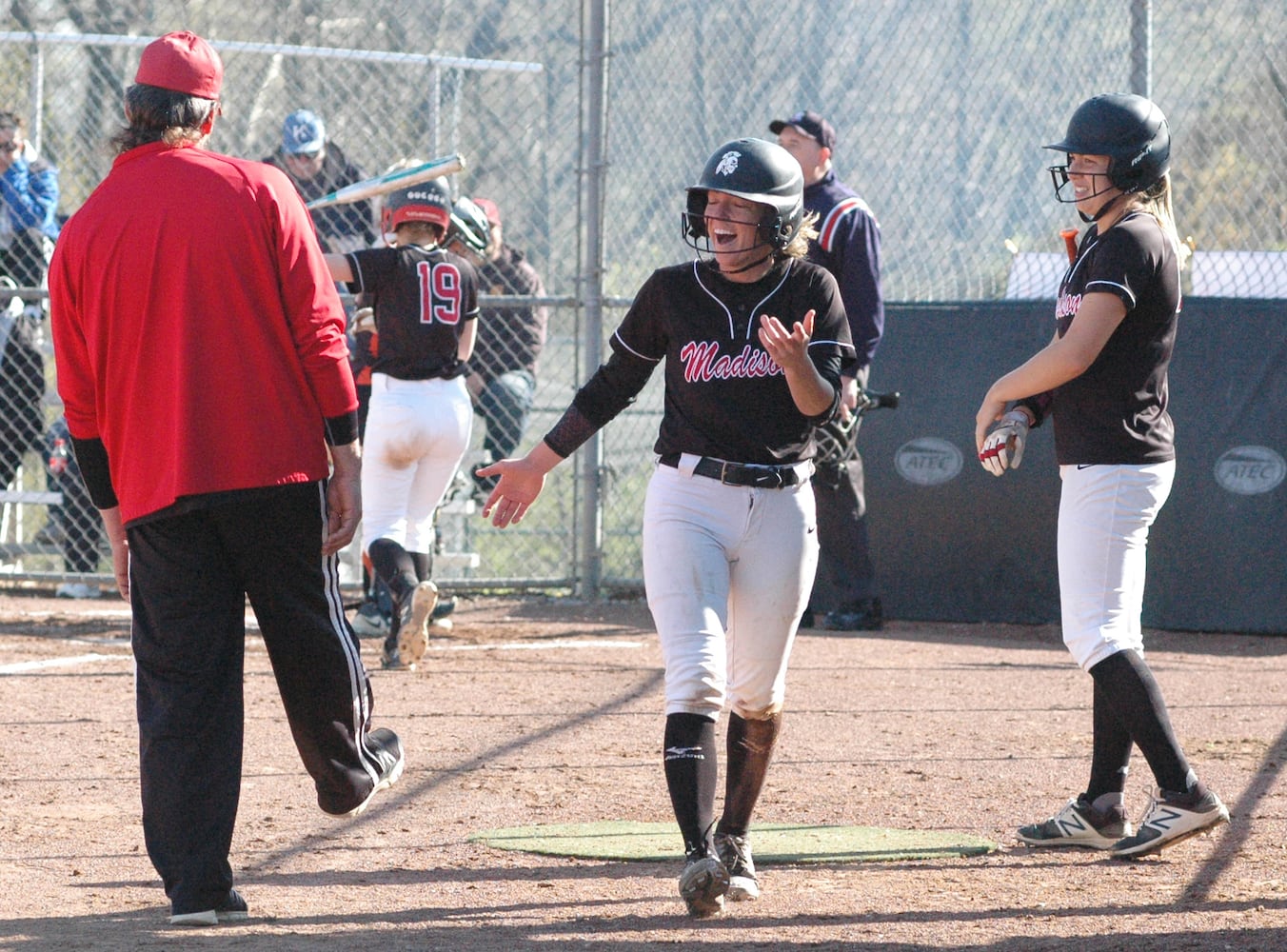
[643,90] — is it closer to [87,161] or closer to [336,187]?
[336,187]

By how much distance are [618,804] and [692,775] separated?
1216 mm

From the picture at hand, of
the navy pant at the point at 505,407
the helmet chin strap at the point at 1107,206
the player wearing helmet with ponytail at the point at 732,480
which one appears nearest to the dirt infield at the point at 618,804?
the player wearing helmet with ponytail at the point at 732,480

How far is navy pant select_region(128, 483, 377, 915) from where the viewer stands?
12.9ft

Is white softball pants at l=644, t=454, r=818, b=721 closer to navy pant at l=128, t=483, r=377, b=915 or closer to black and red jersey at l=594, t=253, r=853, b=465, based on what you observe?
black and red jersey at l=594, t=253, r=853, b=465

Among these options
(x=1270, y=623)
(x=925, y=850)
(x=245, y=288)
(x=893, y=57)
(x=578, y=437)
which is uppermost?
(x=893, y=57)

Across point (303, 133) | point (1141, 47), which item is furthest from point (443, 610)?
point (1141, 47)

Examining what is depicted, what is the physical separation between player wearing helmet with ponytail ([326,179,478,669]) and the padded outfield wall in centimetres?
278

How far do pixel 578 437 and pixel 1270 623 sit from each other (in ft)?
19.0

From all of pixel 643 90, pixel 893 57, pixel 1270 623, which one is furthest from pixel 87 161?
pixel 1270 623

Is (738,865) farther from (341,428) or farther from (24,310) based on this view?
(24,310)

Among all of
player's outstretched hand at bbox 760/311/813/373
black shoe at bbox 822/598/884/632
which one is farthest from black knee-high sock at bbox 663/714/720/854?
black shoe at bbox 822/598/884/632

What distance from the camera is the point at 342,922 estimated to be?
396 cm

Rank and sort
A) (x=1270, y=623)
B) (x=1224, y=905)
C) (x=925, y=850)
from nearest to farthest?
(x=1224, y=905) → (x=925, y=850) → (x=1270, y=623)

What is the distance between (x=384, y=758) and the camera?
427cm
